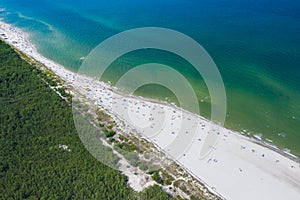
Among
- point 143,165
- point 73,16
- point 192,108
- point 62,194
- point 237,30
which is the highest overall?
point 237,30

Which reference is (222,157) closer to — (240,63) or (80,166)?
(80,166)

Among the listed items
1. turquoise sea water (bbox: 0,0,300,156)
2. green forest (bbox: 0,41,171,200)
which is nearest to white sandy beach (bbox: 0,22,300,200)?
turquoise sea water (bbox: 0,0,300,156)

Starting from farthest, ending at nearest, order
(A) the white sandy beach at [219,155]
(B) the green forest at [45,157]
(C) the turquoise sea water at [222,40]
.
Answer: (C) the turquoise sea water at [222,40] → (A) the white sandy beach at [219,155] → (B) the green forest at [45,157]

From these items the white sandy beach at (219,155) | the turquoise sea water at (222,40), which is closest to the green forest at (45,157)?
the white sandy beach at (219,155)

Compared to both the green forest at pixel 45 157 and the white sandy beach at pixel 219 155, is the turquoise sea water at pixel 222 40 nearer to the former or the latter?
the white sandy beach at pixel 219 155

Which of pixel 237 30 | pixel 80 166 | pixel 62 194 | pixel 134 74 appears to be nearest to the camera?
pixel 62 194

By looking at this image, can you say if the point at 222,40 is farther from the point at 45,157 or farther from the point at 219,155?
the point at 45,157

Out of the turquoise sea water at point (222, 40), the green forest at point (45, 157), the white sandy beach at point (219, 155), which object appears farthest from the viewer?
the turquoise sea water at point (222, 40)

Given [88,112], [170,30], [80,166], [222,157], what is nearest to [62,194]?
[80,166]

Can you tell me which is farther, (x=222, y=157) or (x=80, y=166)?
(x=222, y=157)
